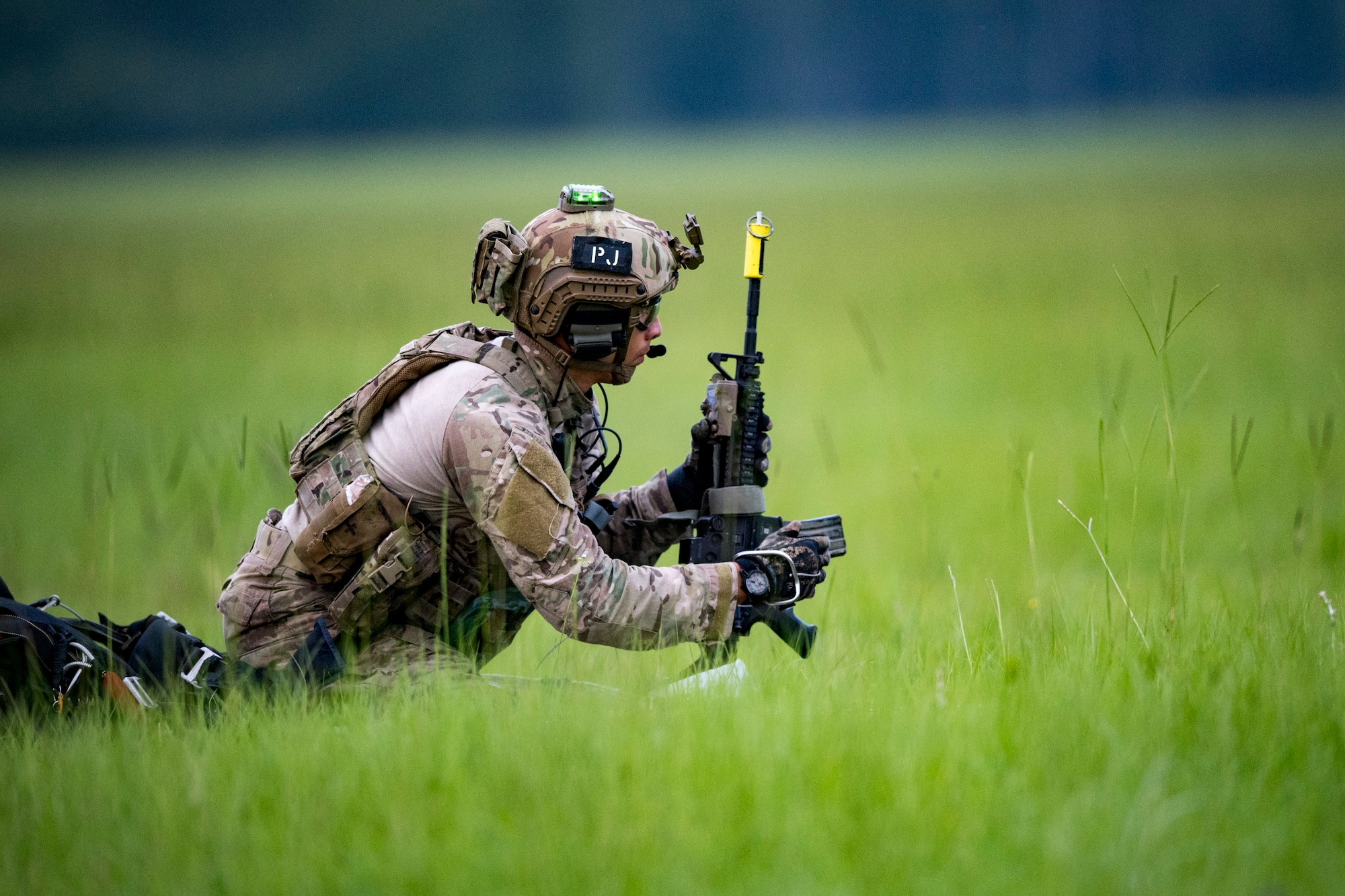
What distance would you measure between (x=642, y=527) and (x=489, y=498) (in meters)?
1.22

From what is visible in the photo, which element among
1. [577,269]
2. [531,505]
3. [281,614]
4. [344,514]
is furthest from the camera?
[281,614]

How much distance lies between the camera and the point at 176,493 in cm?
972

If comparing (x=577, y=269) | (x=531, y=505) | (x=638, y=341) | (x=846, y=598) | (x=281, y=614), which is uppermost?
(x=577, y=269)

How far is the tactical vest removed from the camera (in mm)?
4199

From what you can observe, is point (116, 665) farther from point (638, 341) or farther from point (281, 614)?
point (638, 341)

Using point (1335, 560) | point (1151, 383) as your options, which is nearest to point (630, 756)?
point (1335, 560)

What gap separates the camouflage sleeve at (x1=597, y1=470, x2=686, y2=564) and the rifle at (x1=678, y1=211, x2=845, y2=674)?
42 cm

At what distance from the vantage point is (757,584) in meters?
4.23

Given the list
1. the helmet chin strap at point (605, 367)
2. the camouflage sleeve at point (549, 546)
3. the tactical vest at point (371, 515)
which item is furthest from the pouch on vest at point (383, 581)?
the helmet chin strap at point (605, 367)

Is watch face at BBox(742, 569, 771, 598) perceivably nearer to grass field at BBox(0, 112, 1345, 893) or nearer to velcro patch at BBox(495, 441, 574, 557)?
grass field at BBox(0, 112, 1345, 893)

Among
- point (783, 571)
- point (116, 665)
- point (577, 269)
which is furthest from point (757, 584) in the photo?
point (116, 665)

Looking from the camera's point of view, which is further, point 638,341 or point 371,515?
point 638,341

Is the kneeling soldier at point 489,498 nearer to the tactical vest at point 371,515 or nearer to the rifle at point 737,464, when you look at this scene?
the tactical vest at point 371,515

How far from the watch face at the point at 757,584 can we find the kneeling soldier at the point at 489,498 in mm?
47
